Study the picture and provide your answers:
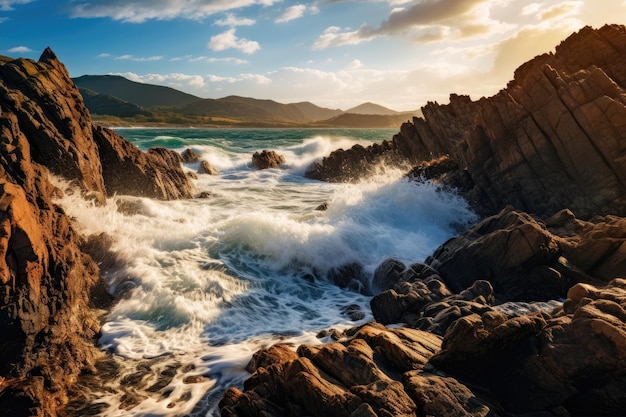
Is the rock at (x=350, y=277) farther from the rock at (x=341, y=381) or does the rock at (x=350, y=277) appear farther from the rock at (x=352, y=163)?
the rock at (x=352, y=163)

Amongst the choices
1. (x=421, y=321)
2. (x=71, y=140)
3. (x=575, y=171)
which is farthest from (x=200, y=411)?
(x=575, y=171)

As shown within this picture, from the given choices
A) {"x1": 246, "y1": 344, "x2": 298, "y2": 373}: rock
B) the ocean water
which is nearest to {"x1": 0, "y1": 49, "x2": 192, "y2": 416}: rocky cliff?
the ocean water

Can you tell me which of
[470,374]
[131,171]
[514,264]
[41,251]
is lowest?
[470,374]

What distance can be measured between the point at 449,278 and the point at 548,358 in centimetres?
772

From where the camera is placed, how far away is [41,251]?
10727mm

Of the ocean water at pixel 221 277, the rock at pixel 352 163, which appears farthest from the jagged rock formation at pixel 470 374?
the rock at pixel 352 163

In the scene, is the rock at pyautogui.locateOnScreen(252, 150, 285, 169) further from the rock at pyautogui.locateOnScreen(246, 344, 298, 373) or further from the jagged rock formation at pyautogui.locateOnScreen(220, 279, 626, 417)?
the jagged rock formation at pyautogui.locateOnScreen(220, 279, 626, 417)

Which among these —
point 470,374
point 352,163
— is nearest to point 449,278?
point 470,374

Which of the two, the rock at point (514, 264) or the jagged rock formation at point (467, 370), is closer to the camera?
the jagged rock formation at point (467, 370)

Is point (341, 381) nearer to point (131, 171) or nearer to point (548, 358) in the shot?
point (548, 358)

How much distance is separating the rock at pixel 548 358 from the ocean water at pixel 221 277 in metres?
5.30

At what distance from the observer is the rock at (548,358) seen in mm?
7262

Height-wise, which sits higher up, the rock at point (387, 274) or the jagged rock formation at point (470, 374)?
the jagged rock formation at point (470, 374)

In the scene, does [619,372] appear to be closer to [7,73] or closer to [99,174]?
[99,174]
